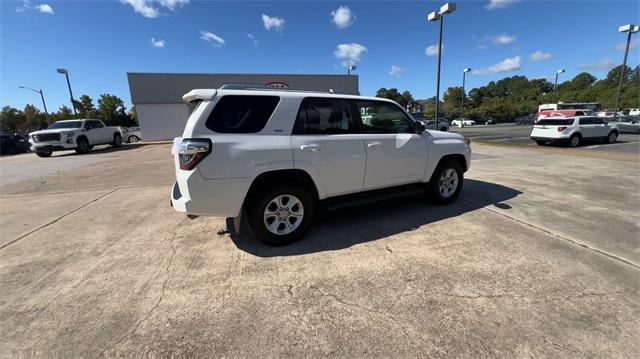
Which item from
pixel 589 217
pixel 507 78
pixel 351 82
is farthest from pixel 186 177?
pixel 507 78

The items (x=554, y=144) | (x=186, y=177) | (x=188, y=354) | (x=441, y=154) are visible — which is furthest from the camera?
(x=554, y=144)

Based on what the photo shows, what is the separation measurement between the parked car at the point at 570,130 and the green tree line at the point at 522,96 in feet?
156

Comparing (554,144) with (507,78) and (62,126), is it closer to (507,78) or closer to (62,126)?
(62,126)

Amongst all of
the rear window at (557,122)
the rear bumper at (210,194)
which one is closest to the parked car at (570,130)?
the rear window at (557,122)

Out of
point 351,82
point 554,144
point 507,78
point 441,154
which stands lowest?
point 554,144

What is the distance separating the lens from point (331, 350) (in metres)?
1.99

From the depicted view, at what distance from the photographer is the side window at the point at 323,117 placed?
353 centimetres

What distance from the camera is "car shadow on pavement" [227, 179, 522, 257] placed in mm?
3549

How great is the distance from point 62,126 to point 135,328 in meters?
19.5

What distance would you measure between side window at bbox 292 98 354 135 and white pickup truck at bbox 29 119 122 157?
17.9 m

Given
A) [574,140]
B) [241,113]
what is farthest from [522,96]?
[241,113]

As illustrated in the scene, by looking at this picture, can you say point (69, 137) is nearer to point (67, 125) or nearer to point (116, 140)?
point (67, 125)

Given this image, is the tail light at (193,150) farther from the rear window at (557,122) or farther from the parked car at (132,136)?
the parked car at (132,136)

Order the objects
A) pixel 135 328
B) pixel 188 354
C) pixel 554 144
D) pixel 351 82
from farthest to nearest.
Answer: pixel 351 82
pixel 554 144
pixel 135 328
pixel 188 354
